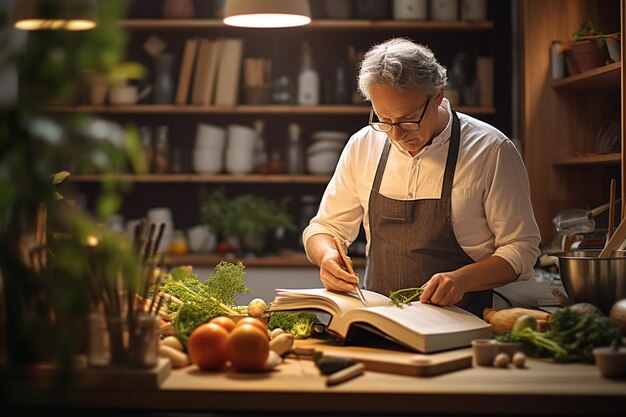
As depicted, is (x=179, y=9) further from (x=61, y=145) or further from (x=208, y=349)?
(x=61, y=145)

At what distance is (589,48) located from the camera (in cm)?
414

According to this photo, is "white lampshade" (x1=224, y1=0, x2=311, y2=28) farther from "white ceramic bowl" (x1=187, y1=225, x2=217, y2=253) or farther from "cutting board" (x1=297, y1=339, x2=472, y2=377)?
"white ceramic bowl" (x1=187, y1=225, x2=217, y2=253)

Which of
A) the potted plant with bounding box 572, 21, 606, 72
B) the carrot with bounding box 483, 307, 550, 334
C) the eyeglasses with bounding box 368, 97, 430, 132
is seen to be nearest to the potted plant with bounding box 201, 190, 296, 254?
the potted plant with bounding box 572, 21, 606, 72

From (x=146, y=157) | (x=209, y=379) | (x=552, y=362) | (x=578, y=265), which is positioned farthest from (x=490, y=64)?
(x=209, y=379)

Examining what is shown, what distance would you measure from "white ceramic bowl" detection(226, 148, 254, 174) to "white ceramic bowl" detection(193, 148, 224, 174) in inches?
2.5

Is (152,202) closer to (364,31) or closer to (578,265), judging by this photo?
(364,31)

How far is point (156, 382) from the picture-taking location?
1.72m

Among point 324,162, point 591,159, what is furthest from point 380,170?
point 324,162

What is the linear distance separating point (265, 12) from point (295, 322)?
1.14 metres

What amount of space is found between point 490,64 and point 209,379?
11.8 ft

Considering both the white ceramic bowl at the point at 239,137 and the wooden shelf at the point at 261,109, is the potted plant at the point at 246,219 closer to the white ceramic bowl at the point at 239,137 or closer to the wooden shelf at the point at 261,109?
the white ceramic bowl at the point at 239,137

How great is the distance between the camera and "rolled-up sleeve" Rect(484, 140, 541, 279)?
2619 mm

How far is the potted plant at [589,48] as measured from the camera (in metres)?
4.12

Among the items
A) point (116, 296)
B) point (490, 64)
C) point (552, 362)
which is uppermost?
point (490, 64)
